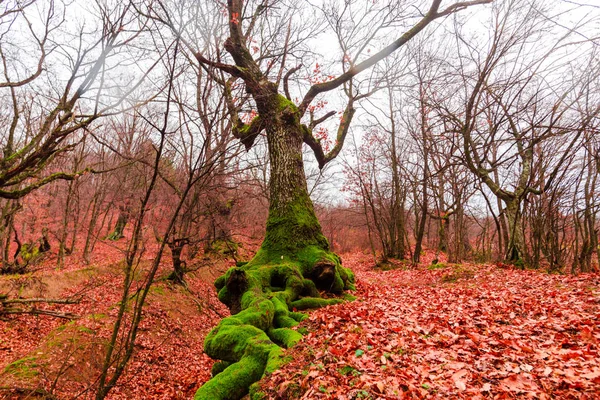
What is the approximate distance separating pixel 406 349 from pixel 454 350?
0.46 metres

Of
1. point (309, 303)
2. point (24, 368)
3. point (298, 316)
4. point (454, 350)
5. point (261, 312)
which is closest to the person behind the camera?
point (454, 350)

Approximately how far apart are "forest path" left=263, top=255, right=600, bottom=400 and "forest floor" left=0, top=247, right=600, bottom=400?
0.03ft

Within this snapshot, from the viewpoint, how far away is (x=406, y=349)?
2.99m

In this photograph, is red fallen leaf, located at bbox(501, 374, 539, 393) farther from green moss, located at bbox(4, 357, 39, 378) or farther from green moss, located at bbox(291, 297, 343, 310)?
green moss, located at bbox(4, 357, 39, 378)

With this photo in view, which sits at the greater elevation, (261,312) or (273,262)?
(273,262)

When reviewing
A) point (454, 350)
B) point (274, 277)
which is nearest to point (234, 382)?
point (454, 350)

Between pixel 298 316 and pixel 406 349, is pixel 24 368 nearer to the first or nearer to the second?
pixel 298 316

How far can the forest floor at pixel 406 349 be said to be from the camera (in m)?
2.29

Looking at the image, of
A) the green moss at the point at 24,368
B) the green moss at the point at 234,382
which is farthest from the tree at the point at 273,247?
the green moss at the point at 24,368

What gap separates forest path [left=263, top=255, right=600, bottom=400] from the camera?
2.22 metres

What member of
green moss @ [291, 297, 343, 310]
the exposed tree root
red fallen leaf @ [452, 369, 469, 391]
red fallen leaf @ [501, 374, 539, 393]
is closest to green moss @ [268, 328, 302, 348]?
the exposed tree root

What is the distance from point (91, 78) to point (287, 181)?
377 centimetres

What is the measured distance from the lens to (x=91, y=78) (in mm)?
4363

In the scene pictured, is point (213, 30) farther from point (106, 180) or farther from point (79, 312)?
point (106, 180)
